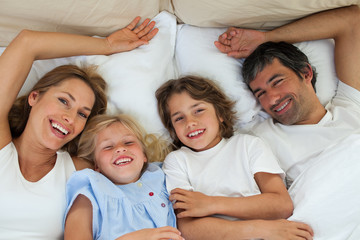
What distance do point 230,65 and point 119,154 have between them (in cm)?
78

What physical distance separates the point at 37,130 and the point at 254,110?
108 centimetres

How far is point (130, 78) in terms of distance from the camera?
5.43ft

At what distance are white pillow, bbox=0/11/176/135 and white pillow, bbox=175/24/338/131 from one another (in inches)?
7.5

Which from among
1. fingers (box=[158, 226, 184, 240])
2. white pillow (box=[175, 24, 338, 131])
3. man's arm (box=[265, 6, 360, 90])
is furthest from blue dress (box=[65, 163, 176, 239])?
man's arm (box=[265, 6, 360, 90])

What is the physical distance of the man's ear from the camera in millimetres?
1428

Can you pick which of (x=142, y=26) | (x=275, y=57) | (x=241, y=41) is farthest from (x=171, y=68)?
(x=275, y=57)

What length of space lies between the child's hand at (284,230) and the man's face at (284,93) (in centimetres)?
54

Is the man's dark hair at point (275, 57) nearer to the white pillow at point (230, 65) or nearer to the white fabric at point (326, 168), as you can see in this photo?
the white pillow at point (230, 65)

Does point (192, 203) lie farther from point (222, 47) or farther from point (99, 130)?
point (222, 47)

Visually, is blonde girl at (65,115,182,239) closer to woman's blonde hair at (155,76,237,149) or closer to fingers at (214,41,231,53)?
woman's blonde hair at (155,76,237,149)

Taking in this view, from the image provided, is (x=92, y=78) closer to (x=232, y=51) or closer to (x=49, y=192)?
(x=49, y=192)

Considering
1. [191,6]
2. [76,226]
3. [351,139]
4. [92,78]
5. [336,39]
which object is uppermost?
[191,6]

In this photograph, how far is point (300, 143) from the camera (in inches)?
63.4

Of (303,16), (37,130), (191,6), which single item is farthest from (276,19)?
(37,130)
